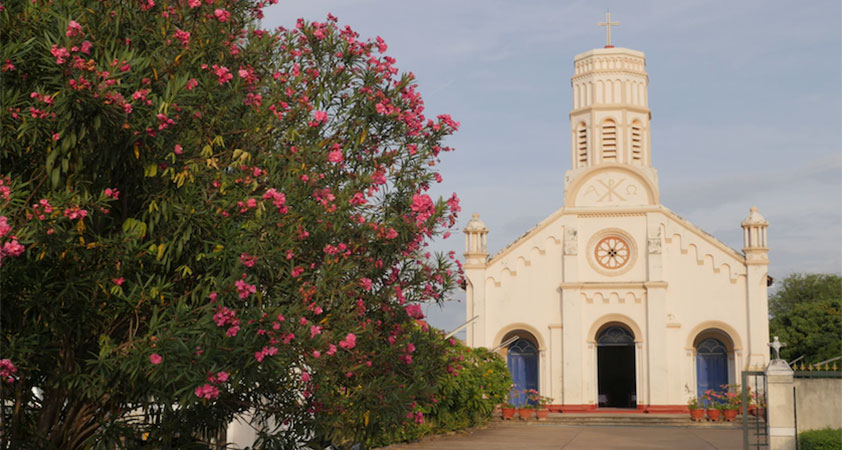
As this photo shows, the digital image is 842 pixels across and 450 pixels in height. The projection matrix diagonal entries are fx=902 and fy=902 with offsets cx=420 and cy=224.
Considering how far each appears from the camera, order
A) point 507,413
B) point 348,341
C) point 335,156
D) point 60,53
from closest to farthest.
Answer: point 60,53 → point 348,341 → point 335,156 → point 507,413

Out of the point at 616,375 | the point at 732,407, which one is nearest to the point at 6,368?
the point at 732,407

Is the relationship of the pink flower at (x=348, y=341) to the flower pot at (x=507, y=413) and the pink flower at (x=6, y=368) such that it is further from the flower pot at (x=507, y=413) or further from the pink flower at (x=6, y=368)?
the flower pot at (x=507, y=413)

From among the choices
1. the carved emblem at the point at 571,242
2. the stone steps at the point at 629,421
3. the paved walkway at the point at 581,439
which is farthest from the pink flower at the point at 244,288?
the carved emblem at the point at 571,242

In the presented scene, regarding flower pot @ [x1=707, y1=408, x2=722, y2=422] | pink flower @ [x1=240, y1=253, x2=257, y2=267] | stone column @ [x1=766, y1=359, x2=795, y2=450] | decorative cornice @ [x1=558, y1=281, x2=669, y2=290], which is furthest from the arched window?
pink flower @ [x1=240, y1=253, x2=257, y2=267]

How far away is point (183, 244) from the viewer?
243 inches

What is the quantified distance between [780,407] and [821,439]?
1.90m

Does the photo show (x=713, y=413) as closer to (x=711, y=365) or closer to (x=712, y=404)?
(x=712, y=404)

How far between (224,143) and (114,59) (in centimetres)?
146

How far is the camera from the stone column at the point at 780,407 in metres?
14.8

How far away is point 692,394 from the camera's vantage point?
1255 inches

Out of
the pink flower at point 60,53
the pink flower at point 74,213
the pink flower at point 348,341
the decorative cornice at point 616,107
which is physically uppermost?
the decorative cornice at point 616,107

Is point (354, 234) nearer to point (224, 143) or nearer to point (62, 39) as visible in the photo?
point (224, 143)

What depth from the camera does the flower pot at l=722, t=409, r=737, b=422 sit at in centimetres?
2958

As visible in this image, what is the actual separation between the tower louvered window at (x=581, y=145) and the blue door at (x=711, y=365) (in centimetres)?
808
